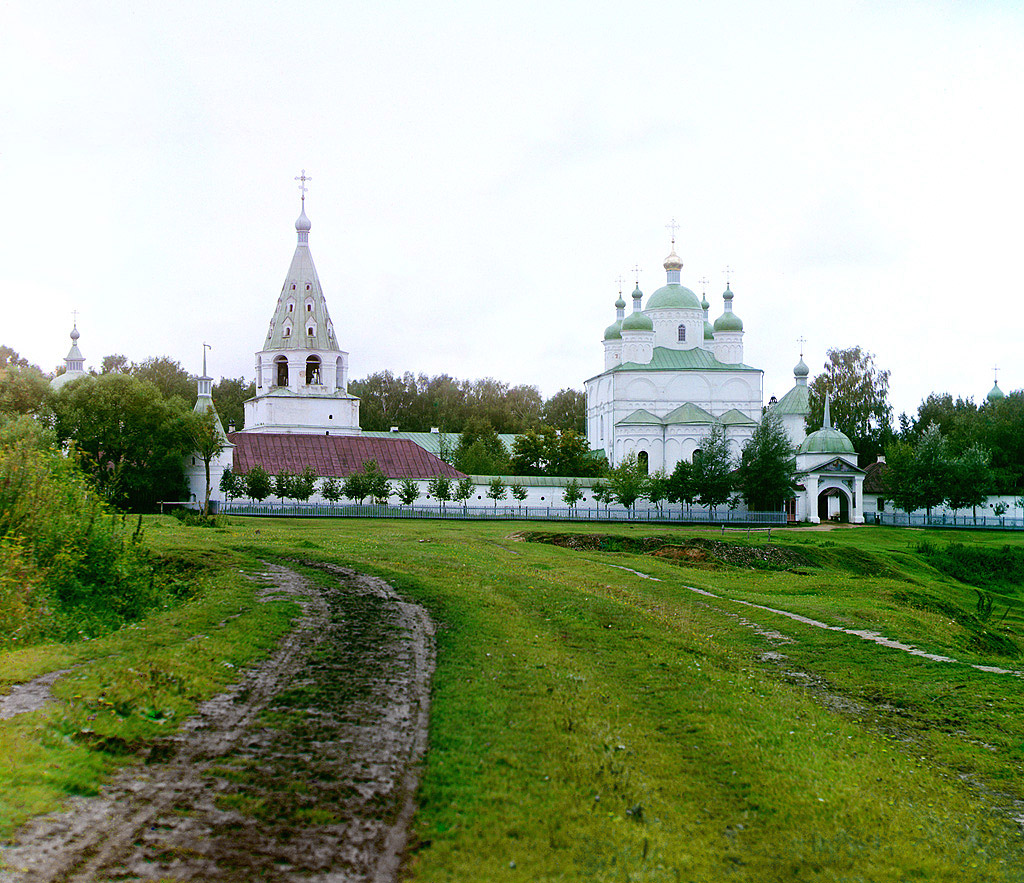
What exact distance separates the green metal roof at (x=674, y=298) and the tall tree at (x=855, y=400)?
52.9ft

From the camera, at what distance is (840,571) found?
29.6m

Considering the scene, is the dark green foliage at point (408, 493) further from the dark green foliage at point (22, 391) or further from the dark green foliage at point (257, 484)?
the dark green foliage at point (22, 391)

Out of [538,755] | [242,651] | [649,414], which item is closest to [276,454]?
[649,414]

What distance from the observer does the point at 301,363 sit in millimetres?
61938

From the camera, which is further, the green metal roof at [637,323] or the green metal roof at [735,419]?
the green metal roof at [637,323]

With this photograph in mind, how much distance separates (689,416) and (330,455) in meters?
24.7

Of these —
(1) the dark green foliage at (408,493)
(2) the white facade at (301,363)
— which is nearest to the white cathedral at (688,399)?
(1) the dark green foliage at (408,493)

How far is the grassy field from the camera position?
6566mm

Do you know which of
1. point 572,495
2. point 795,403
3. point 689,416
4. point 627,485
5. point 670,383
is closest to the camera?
point 627,485

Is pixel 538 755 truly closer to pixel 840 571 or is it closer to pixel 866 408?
pixel 840 571

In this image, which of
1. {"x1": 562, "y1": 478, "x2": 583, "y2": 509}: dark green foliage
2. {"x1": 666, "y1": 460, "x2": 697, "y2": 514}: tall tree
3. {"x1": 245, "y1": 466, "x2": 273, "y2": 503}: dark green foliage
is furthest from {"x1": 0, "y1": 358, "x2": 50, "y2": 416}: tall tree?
{"x1": 666, "y1": 460, "x2": 697, "y2": 514}: tall tree

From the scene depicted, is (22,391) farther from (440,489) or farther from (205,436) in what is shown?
(440,489)

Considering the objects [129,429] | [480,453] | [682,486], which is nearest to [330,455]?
[129,429]

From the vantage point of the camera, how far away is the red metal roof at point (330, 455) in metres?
51.7
